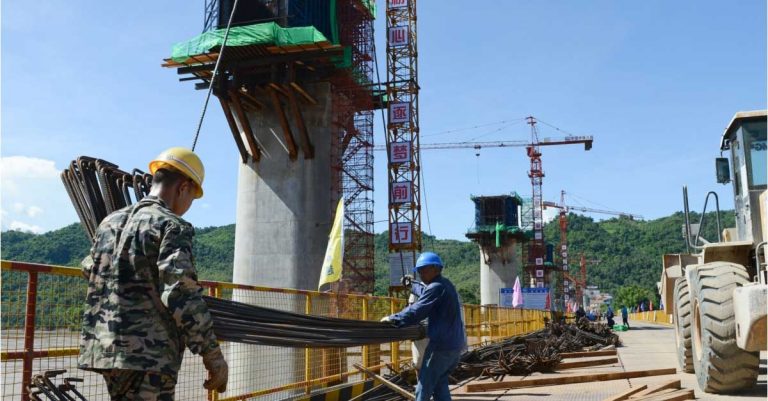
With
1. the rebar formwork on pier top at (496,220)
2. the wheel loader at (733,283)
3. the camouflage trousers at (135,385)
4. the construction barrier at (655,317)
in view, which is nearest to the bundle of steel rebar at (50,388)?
the camouflage trousers at (135,385)

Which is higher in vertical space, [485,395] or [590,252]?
[590,252]

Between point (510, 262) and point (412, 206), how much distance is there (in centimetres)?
4374

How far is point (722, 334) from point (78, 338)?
638 cm

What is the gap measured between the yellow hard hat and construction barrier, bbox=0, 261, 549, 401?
129 cm

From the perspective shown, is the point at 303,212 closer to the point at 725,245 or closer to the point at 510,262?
the point at 725,245

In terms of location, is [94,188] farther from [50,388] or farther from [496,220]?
[496,220]

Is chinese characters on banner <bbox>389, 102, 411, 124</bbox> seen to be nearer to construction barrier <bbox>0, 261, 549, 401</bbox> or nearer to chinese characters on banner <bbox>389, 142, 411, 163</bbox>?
chinese characters on banner <bbox>389, 142, 411, 163</bbox>

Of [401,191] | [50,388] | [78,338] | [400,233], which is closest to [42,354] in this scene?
[78,338]

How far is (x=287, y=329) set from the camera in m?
5.16

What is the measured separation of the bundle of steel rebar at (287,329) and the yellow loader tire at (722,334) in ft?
11.0

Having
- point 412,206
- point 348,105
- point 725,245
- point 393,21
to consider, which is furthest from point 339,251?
point 393,21

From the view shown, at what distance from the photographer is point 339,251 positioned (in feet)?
36.1

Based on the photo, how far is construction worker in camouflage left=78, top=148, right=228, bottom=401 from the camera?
3232mm

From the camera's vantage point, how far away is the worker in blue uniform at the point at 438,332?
617 cm
